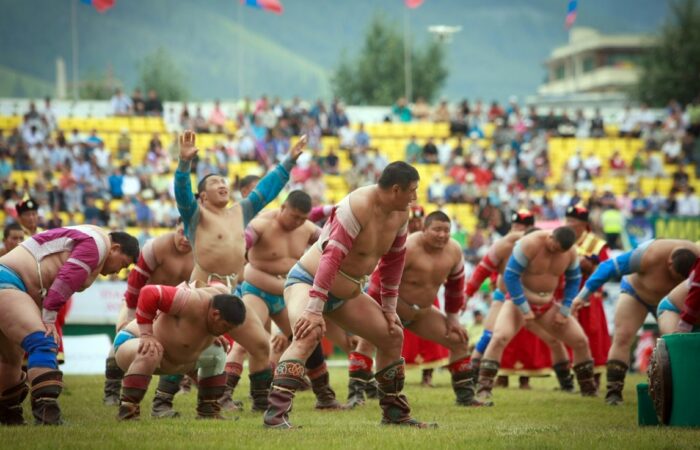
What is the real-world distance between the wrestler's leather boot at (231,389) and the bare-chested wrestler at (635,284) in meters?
3.53

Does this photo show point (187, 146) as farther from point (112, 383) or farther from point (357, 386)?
point (357, 386)

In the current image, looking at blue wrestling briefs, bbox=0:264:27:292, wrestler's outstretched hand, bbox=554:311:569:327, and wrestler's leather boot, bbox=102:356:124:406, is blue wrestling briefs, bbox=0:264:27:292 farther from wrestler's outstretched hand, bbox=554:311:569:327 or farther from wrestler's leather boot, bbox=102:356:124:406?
wrestler's outstretched hand, bbox=554:311:569:327

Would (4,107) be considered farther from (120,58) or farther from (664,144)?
(120,58)

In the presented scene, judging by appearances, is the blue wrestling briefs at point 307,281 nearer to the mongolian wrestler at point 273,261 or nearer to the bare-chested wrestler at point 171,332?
the bare-chested wrestler at point 171,332

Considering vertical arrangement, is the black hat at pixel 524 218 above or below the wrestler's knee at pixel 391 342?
above

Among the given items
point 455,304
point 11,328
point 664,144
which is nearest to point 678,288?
point 455,304

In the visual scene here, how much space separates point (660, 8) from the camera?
6506 inches

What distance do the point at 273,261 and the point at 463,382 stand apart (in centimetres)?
224

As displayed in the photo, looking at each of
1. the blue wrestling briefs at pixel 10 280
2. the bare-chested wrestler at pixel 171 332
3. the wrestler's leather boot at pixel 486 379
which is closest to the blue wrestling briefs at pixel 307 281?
the bare-chested wrestler at pixel 171 332

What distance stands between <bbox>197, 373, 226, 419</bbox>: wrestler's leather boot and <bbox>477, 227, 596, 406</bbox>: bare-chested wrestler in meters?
3.77

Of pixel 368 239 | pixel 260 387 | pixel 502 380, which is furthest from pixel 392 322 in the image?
pixel 502 380

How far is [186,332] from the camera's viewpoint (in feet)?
28.7

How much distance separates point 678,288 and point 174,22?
168 meters

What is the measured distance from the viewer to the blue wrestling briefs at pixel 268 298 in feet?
37.8
